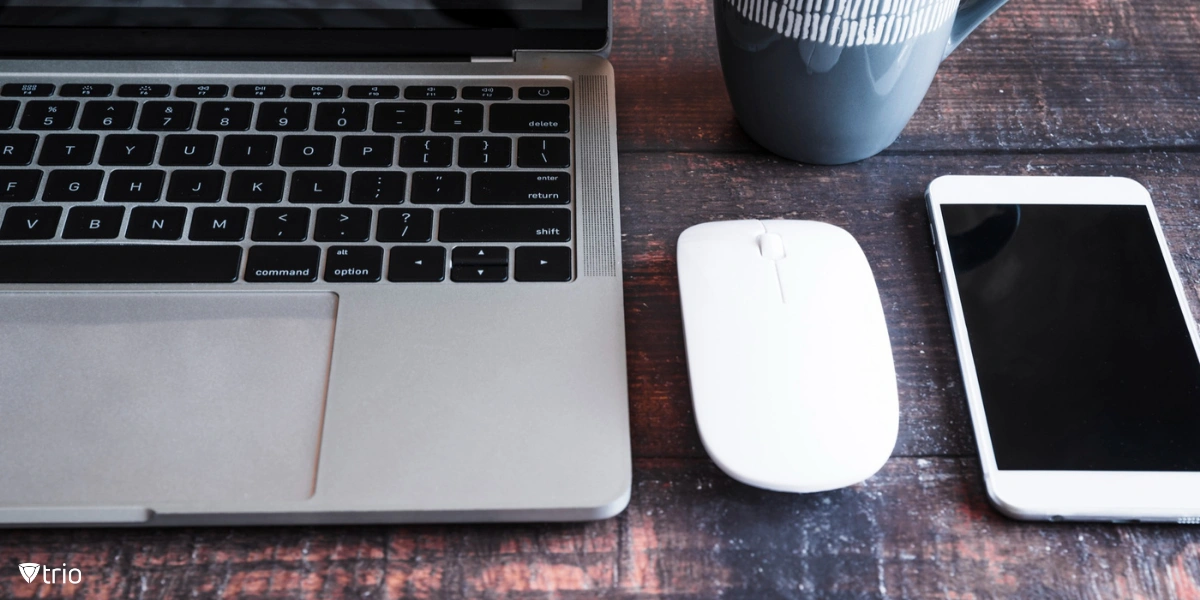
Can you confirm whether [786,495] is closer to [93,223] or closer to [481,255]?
[481,255]

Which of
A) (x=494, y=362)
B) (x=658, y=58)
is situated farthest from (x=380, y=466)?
(x=658, y=58)

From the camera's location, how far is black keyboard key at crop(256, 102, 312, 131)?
0.40m

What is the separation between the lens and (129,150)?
39 cm

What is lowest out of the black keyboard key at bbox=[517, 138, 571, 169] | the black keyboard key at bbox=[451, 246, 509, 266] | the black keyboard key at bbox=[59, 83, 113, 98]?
the black keyboard key at bbox=[451, 246, 509, 266]

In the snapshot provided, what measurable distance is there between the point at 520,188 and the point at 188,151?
16 cm

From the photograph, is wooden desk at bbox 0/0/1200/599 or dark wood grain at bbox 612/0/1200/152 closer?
wooden desk at bbox 0/0/1200/599

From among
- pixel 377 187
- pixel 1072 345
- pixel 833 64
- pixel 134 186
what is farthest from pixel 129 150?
pixel 1072 345

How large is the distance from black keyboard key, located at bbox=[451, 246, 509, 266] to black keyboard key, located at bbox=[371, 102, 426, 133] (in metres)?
0.08

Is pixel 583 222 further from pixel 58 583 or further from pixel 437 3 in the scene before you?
pixel 58 583

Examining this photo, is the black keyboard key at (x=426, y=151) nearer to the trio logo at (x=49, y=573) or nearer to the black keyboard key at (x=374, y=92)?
the black keyboard key at (x=374, y=92)

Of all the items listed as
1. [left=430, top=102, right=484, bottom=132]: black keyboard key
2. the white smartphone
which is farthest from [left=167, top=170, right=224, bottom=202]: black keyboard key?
the white smartphone

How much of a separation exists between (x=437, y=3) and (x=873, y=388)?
28cm

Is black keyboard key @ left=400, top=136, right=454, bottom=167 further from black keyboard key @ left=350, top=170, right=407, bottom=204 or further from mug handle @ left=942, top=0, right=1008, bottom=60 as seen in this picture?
mug handle @ left=942, top=0, right=1008, bottom=60

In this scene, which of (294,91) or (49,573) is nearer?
(49,573)
